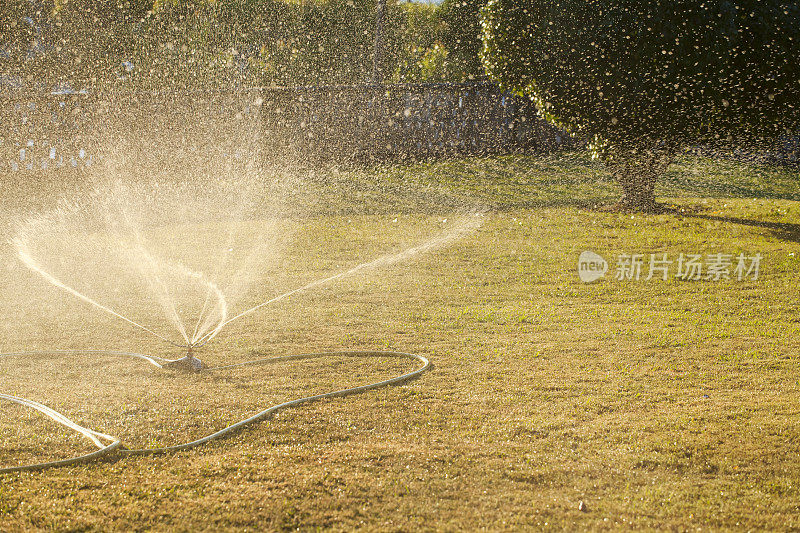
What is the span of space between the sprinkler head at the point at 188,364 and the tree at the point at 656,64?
529 cm

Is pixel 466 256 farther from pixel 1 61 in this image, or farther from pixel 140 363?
pixel 1 61

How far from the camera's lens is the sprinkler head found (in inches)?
158

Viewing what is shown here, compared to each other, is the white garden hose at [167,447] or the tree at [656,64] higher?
the tree at [656,64]

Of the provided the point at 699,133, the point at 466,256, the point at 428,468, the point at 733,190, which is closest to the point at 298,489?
the point at 428,468

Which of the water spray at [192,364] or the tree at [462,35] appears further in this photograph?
the tree at [462,35]

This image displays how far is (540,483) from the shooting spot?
278cm

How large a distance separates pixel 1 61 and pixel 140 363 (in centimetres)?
1573

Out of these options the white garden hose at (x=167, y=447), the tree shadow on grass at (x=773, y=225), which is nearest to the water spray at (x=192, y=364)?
the white garden hose at (x=167, y=447)

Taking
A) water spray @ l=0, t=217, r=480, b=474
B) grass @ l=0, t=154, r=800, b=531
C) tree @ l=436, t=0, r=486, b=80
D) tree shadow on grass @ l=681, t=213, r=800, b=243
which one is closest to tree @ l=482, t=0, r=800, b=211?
tree shadow on grass @ l=681, t=213, r=800, b=243

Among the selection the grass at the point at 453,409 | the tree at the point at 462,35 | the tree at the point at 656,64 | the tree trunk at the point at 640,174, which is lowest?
the grass at the point at 453,409

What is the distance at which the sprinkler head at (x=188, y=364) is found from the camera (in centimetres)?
402

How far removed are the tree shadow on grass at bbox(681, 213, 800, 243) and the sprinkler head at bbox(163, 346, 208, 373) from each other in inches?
243

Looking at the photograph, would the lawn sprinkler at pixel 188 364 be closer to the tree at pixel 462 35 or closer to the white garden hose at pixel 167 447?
the white garden hose at pixel 167 447

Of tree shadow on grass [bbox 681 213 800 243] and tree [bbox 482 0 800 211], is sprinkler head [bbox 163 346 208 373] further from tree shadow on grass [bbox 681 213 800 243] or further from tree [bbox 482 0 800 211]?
tree shadow on grass [bbox 681 213 800 243]
